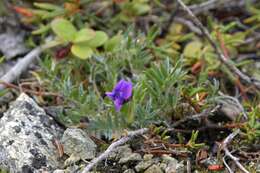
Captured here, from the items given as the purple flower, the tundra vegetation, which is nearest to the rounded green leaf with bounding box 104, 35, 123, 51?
the tundra vegetation

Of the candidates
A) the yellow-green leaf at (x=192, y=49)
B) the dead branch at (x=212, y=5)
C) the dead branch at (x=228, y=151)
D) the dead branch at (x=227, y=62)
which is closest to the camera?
the dead branch at (x=228, y=151)

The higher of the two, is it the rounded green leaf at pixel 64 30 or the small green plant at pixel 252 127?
the rounded green leaf at pixel 64 30

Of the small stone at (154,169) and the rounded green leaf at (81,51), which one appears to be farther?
the rounded green leaf at (81,51)

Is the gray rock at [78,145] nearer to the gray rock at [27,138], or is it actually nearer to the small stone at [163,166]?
the gray rock at [27,138]

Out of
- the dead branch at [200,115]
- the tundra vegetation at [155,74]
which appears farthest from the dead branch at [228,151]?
the dead branch at [200,115]


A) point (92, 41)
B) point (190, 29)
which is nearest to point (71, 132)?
point (92, 41)

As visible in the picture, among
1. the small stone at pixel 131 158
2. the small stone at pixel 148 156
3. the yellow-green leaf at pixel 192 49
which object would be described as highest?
the yellow-green leaf at pixel 192 49

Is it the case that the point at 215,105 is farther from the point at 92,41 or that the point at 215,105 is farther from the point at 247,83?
the point at 92,41
